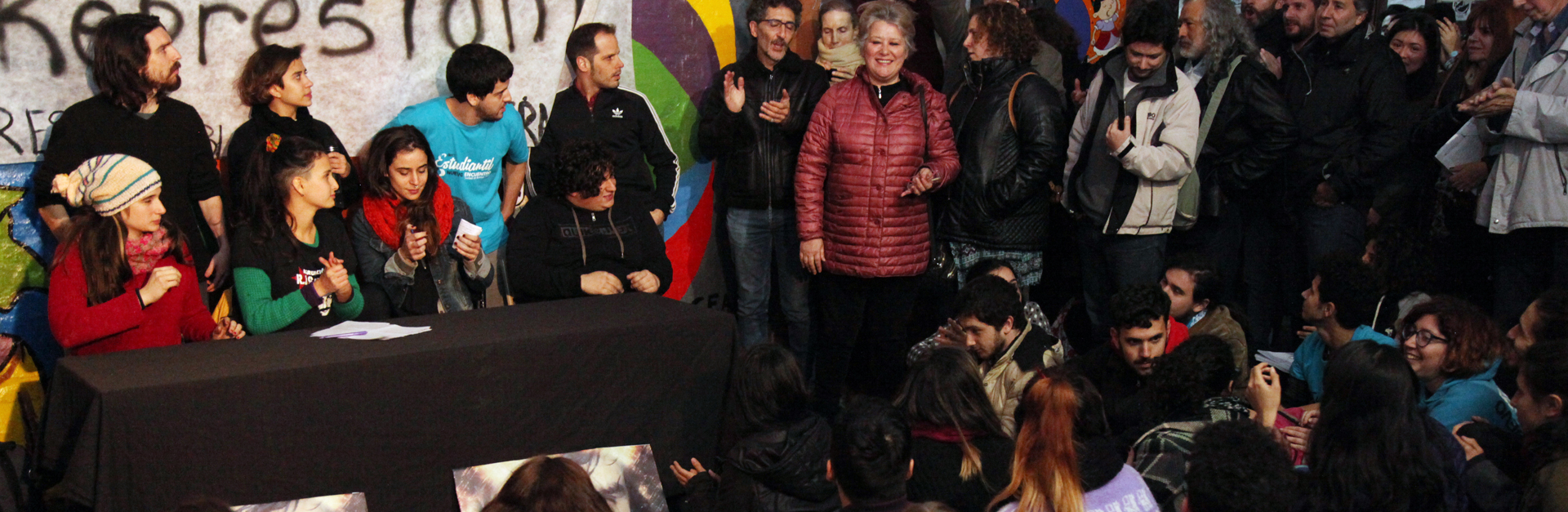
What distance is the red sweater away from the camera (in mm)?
3881

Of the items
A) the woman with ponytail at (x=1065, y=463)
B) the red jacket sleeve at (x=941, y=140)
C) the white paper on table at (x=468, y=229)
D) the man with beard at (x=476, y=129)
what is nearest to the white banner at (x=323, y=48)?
the man with beard at (x=476, y=129)

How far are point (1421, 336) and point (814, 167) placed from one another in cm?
267

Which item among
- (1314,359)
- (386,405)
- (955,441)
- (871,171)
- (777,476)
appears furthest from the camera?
(871,171)

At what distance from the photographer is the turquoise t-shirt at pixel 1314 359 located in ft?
14.9

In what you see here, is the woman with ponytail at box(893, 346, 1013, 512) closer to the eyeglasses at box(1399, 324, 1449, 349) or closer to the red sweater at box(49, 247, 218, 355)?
the eyeglasses at box(1399, 324, 1449, 349)

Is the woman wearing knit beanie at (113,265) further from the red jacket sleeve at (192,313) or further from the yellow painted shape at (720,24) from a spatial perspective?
the yellow painted shape at (720,24)

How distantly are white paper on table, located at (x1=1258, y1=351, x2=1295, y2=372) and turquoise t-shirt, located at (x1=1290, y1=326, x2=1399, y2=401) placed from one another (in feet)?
0.14

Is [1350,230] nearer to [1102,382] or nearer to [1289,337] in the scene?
[1289,337]

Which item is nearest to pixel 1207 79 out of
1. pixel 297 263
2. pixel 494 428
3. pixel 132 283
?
pixel 494 428

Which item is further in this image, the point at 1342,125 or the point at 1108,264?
the point at 1342,125

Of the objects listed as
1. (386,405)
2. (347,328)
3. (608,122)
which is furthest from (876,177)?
(386,405)

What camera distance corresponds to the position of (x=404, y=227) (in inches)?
186

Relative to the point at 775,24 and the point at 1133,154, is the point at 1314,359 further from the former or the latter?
the point at 775,24

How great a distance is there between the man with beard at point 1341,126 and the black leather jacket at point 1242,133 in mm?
184
